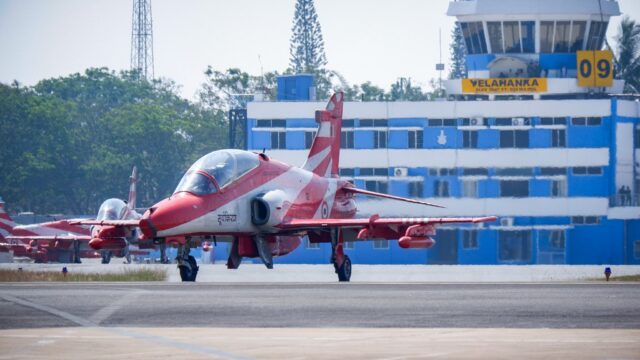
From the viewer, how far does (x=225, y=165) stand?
39.3m

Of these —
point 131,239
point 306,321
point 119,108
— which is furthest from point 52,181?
point 306,321

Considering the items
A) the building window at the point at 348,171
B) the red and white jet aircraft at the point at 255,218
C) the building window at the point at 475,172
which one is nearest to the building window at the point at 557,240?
the building window at the point at 475,172

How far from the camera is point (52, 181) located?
436 ft

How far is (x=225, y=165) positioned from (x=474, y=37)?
2016 inches

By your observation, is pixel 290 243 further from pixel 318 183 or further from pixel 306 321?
pixel 306 321

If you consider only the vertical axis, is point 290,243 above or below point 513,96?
below

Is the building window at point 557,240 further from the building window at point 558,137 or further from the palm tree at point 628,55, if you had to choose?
the palm tree at point 628,55

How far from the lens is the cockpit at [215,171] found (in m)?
38.6

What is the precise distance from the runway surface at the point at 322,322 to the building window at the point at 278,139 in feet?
191

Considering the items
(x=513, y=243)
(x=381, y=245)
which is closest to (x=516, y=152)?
(x=513, y=243)

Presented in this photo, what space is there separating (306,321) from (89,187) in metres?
116

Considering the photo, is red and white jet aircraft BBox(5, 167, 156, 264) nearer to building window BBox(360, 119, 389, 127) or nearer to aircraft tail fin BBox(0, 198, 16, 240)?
aircraft tail fin BBox(0, 198, 16, 240)

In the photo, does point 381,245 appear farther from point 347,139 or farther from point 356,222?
point 356,222

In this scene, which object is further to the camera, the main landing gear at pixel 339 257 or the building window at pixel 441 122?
the building window at pixel 441 122
